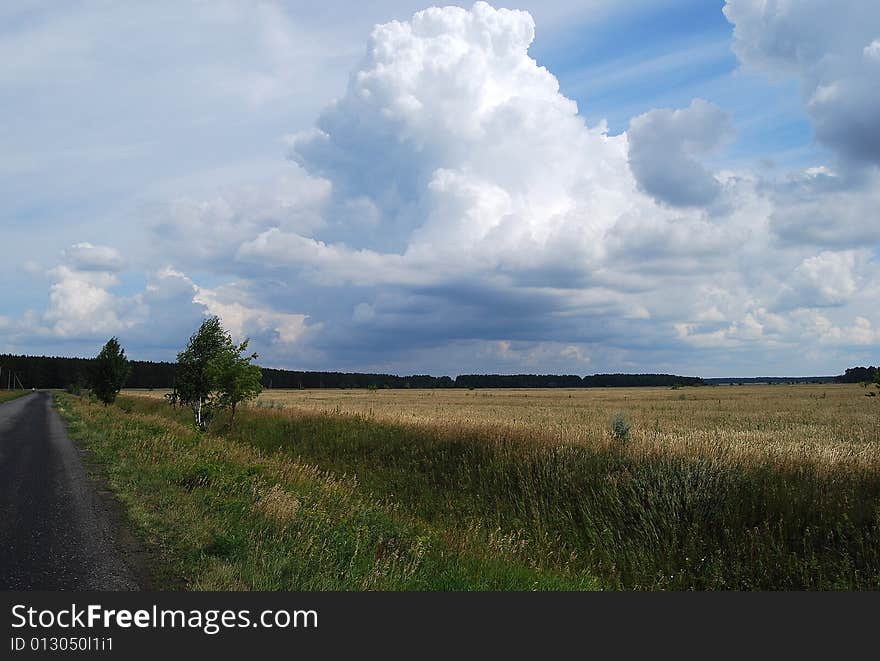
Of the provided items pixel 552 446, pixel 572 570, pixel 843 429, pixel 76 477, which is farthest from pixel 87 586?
pixel 843 429

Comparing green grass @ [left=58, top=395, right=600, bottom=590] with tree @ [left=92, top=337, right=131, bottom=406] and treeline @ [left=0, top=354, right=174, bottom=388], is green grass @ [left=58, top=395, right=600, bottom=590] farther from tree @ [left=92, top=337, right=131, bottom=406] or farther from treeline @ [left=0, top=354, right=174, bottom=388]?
treeline @ [left=0, top=354, right=174, bottom=388]

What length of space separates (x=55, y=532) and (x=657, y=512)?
34.6 ft

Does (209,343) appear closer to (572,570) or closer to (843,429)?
(572,570)

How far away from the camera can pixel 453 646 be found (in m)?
5.90

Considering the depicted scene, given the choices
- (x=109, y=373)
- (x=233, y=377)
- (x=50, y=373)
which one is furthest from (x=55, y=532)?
(x=50, y=373)

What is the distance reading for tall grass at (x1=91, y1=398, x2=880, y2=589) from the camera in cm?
1055

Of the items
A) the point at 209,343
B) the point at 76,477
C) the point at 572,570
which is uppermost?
the point at 209,343

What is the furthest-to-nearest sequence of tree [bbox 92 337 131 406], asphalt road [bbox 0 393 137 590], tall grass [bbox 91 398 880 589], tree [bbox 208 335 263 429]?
tree [bbox 92 337 131 406] → tree [bbox 208 335 263 429] → tall grass [bbox 91 398 880 589] → asphalt road [bbox 0 393 137 590]

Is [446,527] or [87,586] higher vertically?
[87,586]

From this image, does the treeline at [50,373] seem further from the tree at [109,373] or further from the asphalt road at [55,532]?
the asphalt road at [55,532]

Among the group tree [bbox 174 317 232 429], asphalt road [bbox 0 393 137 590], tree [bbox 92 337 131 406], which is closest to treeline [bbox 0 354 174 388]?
tree [bbox 92 337 131 406]

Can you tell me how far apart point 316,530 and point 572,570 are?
15.7ft

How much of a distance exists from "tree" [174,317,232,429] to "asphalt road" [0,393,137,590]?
16.0m

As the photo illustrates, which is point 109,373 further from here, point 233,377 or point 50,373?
point 50,373
